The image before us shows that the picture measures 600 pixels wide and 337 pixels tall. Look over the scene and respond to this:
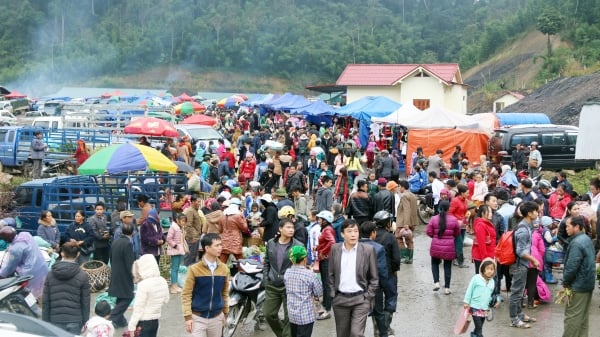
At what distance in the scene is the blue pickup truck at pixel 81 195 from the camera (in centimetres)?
1408

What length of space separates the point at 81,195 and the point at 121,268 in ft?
16.1

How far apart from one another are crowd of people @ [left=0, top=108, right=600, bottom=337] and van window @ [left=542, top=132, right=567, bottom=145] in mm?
6377

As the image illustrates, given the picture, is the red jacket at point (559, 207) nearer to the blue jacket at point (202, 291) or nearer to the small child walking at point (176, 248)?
the small child walking at point (176, 248)

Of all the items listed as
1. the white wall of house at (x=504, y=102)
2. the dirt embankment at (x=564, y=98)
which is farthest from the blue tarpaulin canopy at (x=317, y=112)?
the white wall of house at (x=504, y=102)

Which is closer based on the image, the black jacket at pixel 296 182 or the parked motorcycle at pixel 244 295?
the parked motorcycle at pixel 244 295

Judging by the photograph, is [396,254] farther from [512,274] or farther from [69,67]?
[69,67]

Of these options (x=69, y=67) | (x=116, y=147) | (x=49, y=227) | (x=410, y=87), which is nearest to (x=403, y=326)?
(x=49, y=227)

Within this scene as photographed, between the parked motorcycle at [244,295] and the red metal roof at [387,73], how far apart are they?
2897cm

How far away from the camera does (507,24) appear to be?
85.8 meters

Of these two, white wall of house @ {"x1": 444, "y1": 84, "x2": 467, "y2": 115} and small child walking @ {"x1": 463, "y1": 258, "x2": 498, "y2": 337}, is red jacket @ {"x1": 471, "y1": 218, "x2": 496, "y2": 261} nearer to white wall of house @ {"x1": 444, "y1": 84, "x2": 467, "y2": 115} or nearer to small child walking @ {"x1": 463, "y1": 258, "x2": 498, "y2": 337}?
small child walking @ {"x1": 463, "y1": 258, "x2": 498, "y2": 337}

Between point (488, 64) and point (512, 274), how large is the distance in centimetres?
7543

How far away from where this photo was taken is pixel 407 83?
37.8 metres

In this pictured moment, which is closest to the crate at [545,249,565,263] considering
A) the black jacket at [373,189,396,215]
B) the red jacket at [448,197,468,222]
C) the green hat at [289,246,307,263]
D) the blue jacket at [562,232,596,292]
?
the red jacket at [448,197,468,222]

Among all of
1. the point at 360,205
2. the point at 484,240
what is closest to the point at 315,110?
the point at 360,205
